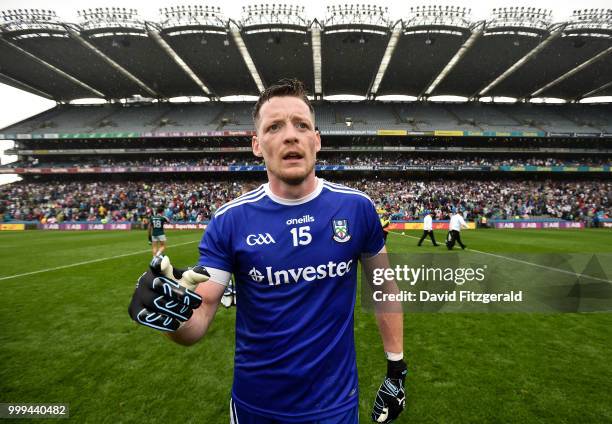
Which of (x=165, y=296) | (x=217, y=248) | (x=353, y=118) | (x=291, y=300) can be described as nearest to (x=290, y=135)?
(x=217, y=248)

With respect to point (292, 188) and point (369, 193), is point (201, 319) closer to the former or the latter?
point (292, 188)

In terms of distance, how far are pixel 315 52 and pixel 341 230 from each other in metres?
36.6

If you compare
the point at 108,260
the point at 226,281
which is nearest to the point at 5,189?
the point at 108,260

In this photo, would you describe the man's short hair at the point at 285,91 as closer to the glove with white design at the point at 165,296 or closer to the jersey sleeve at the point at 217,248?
the jersey sleeve at the point at 217,248

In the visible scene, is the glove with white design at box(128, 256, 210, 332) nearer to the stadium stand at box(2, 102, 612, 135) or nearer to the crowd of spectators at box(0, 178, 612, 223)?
the crowd of spectators at box(0, 178, 612, 223)

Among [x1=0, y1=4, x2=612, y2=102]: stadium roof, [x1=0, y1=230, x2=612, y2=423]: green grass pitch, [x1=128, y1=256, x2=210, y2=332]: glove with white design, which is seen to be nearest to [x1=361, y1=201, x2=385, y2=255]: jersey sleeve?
[x1=128, y1=256, x2=210, y2=332]: glove with white design

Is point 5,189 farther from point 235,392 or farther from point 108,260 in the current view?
point 235,392

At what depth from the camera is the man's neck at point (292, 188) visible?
1.86 m

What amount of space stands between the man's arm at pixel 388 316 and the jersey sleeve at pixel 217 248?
890 millimetres

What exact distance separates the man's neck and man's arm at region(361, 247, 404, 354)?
62 cm

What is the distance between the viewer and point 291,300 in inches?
68.0

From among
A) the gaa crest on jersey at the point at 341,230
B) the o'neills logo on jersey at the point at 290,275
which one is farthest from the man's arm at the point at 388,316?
the o'neills logo on jersey at the point at 290,275

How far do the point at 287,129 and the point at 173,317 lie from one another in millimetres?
1139

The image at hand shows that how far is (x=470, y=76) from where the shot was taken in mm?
37750
